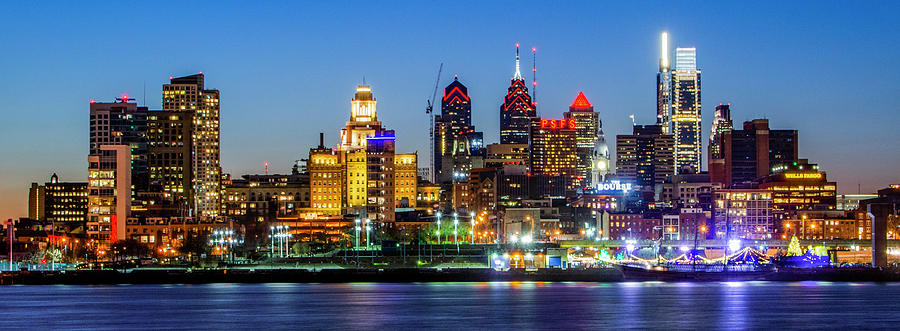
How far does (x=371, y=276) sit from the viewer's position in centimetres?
15000

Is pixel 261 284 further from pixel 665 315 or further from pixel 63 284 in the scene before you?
pixel 665 315

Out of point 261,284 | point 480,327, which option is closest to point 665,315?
point 480,327

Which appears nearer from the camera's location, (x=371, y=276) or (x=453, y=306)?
(x=453, y=306)

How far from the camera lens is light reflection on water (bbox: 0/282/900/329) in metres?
94.2

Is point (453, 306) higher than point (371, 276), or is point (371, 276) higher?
point (453, 306)

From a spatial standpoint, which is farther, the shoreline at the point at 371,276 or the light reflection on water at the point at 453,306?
the shoreline at the point at 371,276

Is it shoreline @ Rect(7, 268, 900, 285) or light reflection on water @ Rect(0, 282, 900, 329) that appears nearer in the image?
light reflection on water @ Rect(0, 282, 900, 329)

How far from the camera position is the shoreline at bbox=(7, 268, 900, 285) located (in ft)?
484

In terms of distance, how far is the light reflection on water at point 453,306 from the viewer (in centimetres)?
9425

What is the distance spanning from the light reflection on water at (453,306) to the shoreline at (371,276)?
509 cm

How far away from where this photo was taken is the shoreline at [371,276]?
148 meters

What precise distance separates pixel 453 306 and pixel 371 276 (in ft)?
144

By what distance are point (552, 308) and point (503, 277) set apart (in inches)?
1713

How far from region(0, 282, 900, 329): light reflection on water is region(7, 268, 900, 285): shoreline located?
5.09 metres
